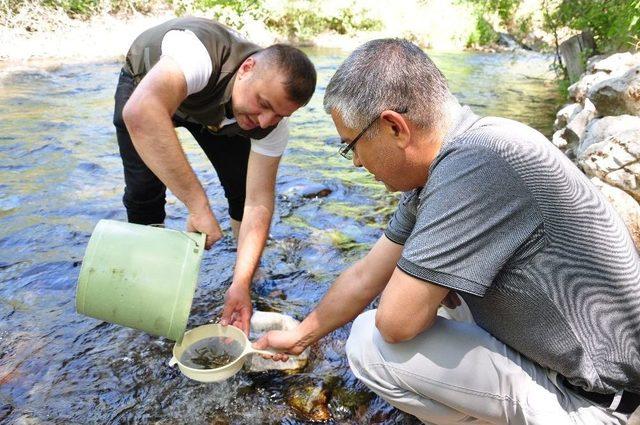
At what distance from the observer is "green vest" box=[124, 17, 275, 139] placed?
2494 mm

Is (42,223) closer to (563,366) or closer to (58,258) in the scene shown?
(58,258)

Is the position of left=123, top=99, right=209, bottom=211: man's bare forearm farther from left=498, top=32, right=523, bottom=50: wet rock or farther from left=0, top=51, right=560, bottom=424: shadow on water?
left=498, top=32, right=523, bottom=50: wet rock

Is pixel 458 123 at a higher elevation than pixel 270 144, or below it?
higher

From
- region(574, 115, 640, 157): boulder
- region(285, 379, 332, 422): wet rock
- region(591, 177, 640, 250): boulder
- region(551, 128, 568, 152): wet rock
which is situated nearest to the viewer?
region(285, 379, 332, 422): wet rock

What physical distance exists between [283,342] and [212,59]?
128 centimetres

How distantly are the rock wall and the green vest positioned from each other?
83.8 inches

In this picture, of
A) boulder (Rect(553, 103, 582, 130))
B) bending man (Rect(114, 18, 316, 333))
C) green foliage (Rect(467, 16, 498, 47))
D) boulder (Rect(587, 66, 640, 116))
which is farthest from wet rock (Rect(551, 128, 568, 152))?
green foliage (Rect(467, 16, 498, 47))

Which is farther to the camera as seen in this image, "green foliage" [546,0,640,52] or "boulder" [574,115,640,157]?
"green foliage" [546,0,640,52]

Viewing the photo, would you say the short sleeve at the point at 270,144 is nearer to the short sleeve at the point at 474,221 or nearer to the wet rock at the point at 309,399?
the wet rock at the point at 309,399

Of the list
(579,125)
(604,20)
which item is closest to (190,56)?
(579,125)

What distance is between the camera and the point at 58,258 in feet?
10.9

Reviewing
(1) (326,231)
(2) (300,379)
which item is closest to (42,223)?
(1) (326,231)

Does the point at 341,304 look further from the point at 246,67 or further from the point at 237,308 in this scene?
the point at 246,67

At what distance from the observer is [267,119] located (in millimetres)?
2525
